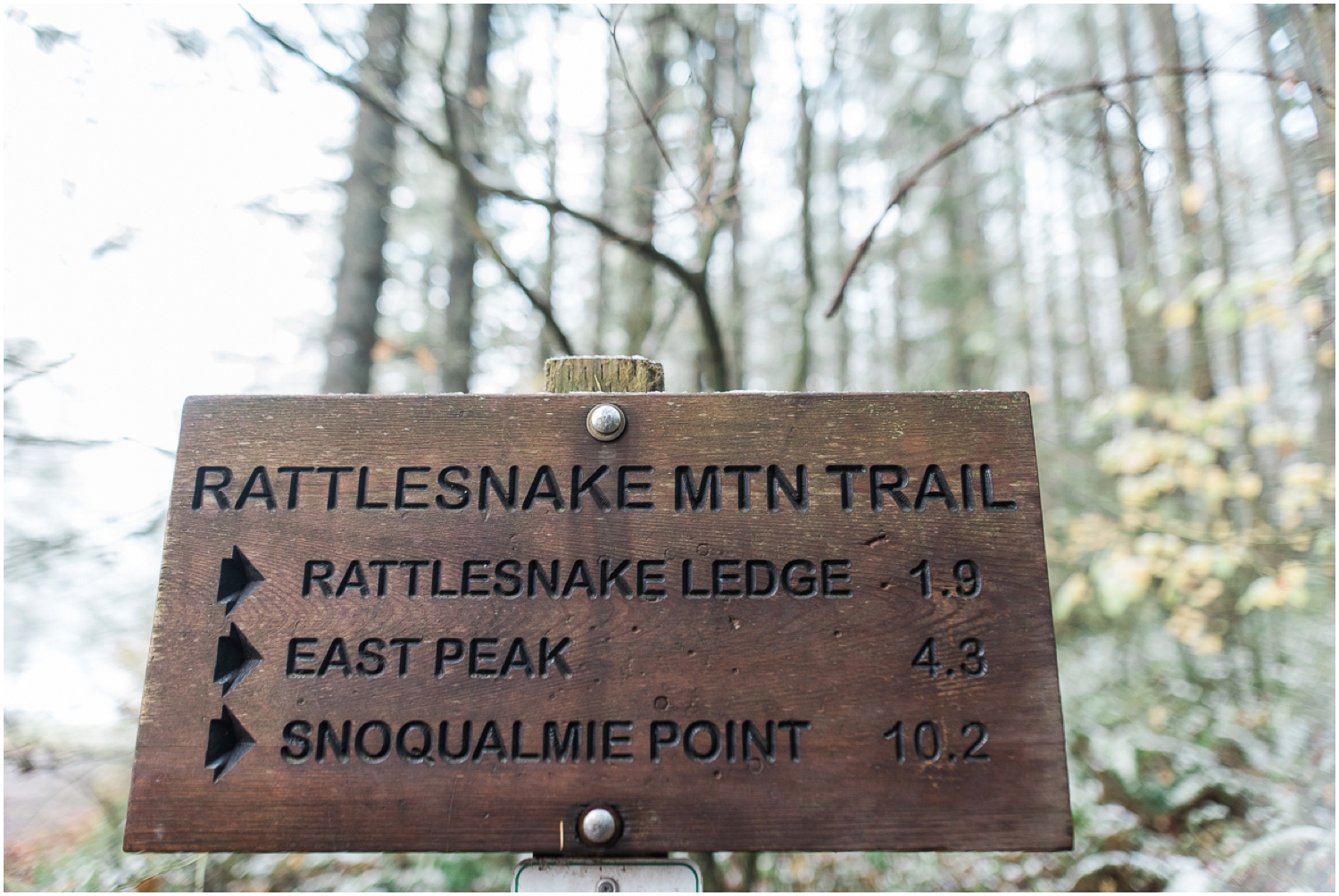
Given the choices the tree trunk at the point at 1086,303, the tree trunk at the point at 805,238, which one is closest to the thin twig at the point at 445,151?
the tree trunk at the point at 805,238

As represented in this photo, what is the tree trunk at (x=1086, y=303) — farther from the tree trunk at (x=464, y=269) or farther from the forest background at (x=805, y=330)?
the tree trunk at (x=464, y=269)

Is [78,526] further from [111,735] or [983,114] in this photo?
[983,114]

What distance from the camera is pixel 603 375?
58.4 inches

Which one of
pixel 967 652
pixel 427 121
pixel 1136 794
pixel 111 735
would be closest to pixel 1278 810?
pixel 1136 794

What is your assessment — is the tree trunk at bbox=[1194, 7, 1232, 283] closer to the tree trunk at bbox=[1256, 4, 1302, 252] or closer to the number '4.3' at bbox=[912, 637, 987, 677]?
the tree trunk at bbox=[1256, 4, 1302, 252]

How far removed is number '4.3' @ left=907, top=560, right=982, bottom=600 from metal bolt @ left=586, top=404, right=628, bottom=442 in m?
0.63

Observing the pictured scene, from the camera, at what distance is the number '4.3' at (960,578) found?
1251 millimetres

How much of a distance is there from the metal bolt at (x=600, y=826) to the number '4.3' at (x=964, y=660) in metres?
0.62

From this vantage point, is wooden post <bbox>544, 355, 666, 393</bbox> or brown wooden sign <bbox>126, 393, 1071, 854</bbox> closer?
brown wooden sign <bbox>126, 393, 1071, 854</bbox>

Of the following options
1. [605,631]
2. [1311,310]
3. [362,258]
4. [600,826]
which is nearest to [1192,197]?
[1311,310]

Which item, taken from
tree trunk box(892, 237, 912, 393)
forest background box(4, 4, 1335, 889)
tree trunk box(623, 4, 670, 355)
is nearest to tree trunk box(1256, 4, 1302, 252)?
forest background box(4, 4, 1335, 889)

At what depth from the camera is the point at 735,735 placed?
1208 mm

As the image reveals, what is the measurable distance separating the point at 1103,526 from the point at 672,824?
235 inches

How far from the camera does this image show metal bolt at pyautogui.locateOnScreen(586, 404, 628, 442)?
1332 mm
